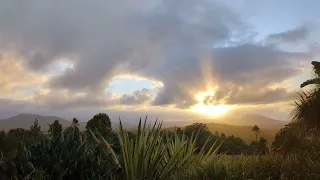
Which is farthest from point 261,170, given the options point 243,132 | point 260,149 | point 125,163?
point 243,132

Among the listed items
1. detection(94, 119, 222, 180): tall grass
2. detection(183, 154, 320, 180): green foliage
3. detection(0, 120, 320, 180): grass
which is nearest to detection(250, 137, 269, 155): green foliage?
detection(183, 154, 320, 180): green foliage

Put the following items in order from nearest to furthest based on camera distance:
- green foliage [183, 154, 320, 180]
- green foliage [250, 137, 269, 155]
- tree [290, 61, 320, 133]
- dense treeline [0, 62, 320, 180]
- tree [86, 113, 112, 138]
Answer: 1. dense treeline [0, 62, 320, 180]
2. green foliage [183, 154, 320, 180]
3. green foliage [250, 137, 269, 155]
4. tree [290, 61, 320, 133]
5. tree [86, 113, 112, 138]

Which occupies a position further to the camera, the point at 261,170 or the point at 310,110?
the point at 310,110

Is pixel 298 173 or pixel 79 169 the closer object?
pixel 79 169

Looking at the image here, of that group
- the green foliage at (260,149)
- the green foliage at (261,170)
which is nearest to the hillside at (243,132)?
the green foliage at (260,149)

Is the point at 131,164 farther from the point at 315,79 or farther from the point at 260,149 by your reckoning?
the point at 315,79

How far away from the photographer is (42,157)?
20.0 ft

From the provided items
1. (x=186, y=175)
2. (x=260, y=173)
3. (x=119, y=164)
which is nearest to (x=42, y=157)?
(x=119, y=164)

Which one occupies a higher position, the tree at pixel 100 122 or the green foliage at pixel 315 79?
the green foliage at pixel 315 79

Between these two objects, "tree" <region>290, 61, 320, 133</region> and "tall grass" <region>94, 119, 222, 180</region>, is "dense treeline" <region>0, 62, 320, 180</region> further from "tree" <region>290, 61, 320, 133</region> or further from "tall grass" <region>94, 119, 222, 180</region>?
"tree" <region>290, 61, 320, 133</region>

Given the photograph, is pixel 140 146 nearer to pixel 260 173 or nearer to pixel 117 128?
pixel 117 128

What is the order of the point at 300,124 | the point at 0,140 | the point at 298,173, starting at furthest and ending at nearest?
the point at 0,140
the point at 300,124
the point at 298,173

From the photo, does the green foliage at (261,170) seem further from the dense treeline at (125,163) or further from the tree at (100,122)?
the tree at (100,122)

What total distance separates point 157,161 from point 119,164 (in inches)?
33.4
